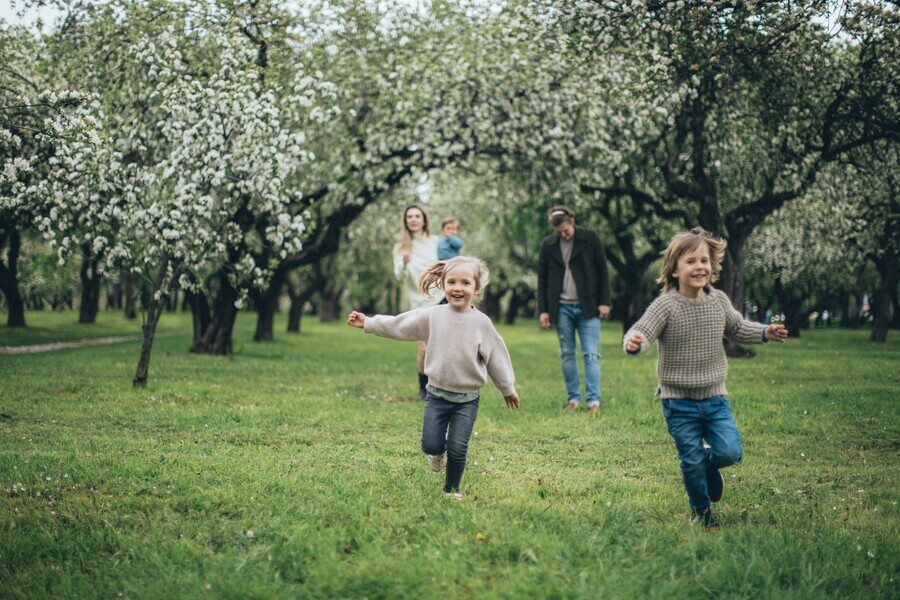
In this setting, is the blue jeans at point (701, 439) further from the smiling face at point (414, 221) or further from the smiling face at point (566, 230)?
the smiling face at point (414, 221)

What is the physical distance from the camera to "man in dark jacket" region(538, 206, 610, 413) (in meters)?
9.78

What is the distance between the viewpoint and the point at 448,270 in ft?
18.0

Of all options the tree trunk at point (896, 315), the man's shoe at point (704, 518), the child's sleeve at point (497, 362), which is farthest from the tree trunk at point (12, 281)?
the tree trunk at point (896, 315)

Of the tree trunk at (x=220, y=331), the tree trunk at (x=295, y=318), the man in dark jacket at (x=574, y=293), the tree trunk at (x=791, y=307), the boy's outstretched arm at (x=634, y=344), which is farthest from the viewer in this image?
the tree trunk at (x=295, y=318)

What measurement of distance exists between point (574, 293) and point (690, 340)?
4.86m

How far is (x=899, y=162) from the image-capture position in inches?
564

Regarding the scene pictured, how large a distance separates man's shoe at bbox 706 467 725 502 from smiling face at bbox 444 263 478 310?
2033 millimetres

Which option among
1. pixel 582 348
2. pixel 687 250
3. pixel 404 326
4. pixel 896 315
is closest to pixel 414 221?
pixel 582 348

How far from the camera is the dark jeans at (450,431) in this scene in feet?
17.6

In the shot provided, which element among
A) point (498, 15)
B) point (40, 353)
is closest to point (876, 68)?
point (498, 15)

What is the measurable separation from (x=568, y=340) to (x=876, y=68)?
5.76 metres

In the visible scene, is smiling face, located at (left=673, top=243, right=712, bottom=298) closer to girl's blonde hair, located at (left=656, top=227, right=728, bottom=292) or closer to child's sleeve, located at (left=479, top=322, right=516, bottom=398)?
girl's blonde hair, located at (left=656, top=227, right=728, bottom=292)

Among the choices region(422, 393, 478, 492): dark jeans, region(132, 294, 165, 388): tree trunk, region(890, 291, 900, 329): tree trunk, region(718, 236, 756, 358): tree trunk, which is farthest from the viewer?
region(890, 291, 900, 329): tree trunk

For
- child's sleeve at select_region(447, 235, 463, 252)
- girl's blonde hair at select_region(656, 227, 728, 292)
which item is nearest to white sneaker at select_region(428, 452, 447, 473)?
girl's blonde hair at select_region(656, 227, 728, 292)
